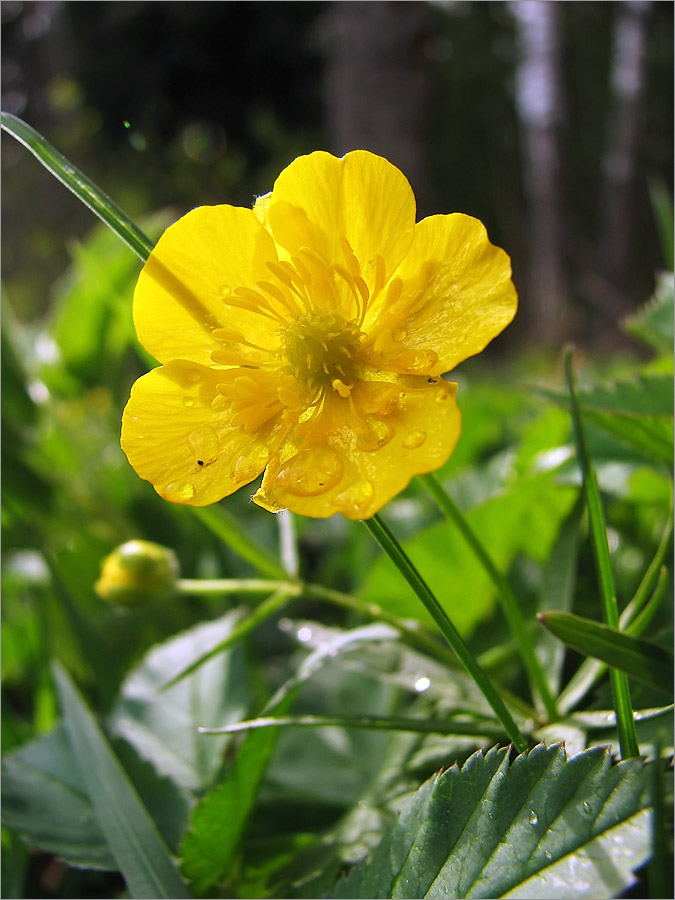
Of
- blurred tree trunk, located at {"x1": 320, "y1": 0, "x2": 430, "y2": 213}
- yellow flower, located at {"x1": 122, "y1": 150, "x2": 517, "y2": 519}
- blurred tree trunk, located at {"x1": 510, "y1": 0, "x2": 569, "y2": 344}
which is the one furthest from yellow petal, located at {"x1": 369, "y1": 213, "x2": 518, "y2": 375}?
blurred tree trunk, located at {"x1": 510, "y1": 0, "x2": 569, "y2": 344}

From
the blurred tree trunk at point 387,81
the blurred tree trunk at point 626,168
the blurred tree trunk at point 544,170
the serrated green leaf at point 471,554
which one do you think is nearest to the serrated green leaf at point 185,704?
the serrated green leaf at point 471,554

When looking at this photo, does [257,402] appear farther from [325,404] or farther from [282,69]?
[282,69]

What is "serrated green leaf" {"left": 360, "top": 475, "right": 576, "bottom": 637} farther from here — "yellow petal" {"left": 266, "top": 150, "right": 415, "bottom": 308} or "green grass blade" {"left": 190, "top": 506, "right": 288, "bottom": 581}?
"yellow petal" {"left": 266, "top": 150, "right": 415, "bottom": 308}

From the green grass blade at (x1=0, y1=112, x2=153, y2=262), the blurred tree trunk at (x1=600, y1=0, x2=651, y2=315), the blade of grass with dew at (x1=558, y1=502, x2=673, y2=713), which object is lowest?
the blurred tree trunk at (x1=600, y1=0, x2=651, y2=315)

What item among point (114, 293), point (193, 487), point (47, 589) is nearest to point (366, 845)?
point (193, 487)


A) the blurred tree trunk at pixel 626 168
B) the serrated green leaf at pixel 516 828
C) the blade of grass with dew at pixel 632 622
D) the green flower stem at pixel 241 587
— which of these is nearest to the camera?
the serrated green leaf at pixel 516 828

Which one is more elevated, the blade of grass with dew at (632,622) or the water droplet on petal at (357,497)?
the water droplet on petal at (357,497)

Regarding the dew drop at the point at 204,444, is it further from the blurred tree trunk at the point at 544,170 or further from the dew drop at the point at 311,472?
the blurred tree trunk at the point at 544,170
